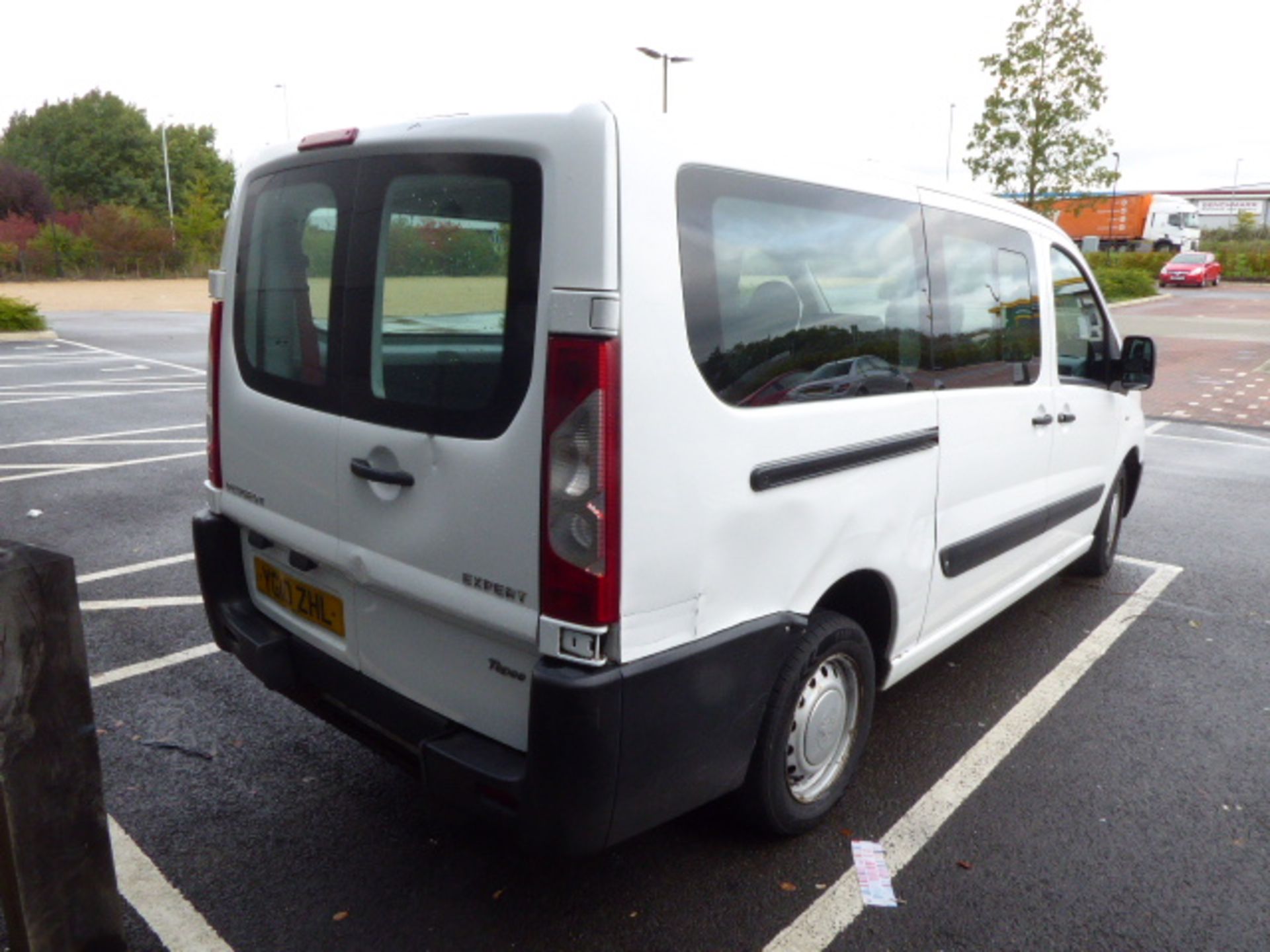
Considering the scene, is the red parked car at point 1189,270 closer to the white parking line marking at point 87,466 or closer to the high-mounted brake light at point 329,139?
the white parking line marking at point 87,466

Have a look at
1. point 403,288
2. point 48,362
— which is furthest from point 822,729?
point 48,362

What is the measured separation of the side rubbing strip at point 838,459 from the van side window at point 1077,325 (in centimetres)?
140

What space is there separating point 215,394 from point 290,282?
537mm

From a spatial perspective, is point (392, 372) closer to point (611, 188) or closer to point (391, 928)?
point (611, 188)

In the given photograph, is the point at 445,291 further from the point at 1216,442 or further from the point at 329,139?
the point at 1216,442

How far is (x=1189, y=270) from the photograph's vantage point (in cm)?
3994

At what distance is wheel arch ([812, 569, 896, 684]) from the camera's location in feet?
9.61

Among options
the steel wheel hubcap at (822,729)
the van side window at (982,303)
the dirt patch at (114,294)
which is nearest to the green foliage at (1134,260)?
the dirt patch at (114,294)

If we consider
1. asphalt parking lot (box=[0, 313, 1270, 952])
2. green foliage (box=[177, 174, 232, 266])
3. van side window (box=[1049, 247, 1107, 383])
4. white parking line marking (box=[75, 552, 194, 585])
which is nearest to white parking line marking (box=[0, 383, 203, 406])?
white parking line marking (box=[75, 552, 194, 585])

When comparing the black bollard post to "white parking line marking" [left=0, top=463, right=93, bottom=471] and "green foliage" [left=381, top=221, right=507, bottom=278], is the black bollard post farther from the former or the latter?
"white parking line marking" [left=0, top=463, right=93, bottom=471]

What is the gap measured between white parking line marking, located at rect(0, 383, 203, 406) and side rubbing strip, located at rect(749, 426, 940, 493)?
36.5 ft

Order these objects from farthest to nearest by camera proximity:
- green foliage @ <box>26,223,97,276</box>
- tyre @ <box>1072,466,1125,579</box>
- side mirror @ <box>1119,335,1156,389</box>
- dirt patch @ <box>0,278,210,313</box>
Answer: green foliage @ <box>26,223,97,276</box> → dirt patch @ <box>0,278,210,313</box> → tyre @ <box>1072,466,1125,579</box> → side mirror @ <box>1119,335,1156,389</box>

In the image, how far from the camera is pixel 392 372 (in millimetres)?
2443

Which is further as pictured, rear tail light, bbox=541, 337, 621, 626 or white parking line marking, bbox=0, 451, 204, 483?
white parking line marking, bbox=0, 451, 204, 483
